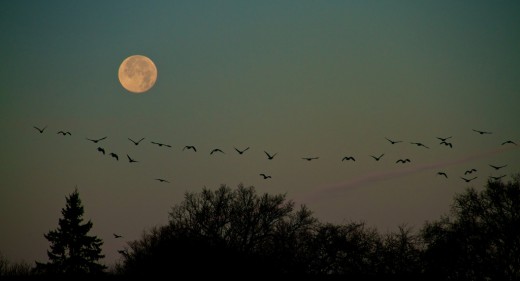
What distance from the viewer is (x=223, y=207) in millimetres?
50969

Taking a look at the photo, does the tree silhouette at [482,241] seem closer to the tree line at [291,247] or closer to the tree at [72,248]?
the tree line at [291,247]

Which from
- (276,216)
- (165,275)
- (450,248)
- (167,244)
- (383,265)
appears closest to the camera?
(165,275)

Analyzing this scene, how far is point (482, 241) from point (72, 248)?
41751mm

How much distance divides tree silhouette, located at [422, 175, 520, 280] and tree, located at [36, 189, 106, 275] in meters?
35.1

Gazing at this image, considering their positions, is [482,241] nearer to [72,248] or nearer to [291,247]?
[291,247]

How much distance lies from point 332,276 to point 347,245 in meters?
7.59

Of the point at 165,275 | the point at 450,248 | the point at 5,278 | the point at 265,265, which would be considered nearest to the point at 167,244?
the point at 165,275

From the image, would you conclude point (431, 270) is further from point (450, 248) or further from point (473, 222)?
point (473, 222)

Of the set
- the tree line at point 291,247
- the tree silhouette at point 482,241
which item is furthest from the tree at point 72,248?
the tree silhouette at point 482,241

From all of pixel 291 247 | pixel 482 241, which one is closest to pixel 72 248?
pixel 291 247

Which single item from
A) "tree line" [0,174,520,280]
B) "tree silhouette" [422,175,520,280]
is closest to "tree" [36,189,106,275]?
"tree line" [0,174,520,280]

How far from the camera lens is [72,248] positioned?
150 ft

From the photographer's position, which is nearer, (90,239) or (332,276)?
(332,276)

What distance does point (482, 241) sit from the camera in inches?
1502
